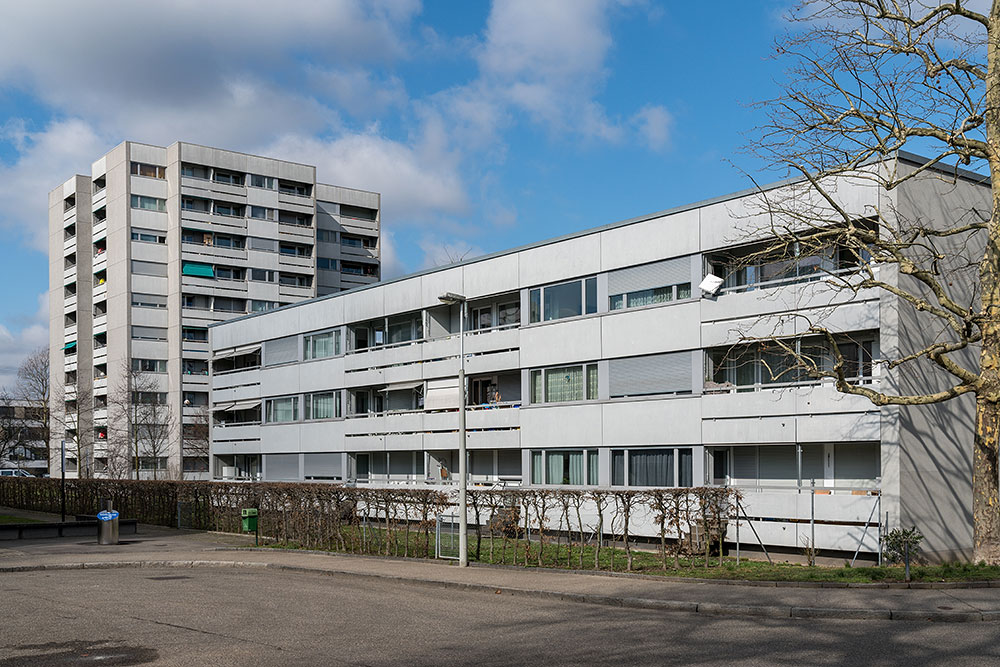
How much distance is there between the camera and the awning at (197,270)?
3056 inches

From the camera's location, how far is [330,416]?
1706 inches

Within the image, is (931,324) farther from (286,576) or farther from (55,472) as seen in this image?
(55,472)

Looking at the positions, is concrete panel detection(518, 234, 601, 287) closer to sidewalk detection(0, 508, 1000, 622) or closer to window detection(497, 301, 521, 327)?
window detection(497, 301, 521, 327)

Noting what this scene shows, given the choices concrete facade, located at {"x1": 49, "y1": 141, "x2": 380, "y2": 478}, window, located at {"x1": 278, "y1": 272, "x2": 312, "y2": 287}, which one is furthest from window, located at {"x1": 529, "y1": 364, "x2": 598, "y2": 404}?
window, located at {"x1": 278, "y1": 272, "x2": 312, "y2": 287}

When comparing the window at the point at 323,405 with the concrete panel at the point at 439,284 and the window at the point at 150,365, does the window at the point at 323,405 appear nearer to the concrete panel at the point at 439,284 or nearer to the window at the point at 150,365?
the concrete panel at the point at 439,284

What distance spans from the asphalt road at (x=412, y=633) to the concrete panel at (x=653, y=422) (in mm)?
10855

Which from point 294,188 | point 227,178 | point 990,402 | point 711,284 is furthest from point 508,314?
point 294,188

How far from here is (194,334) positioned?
77875mm

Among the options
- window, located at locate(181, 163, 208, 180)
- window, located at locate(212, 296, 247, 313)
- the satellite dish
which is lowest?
the satellite dish

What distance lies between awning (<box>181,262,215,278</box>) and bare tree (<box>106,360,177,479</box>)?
8.29 meters

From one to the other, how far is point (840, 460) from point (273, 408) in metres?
29.6

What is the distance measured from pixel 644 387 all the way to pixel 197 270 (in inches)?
2229

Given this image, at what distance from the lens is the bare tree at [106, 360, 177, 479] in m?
74.1

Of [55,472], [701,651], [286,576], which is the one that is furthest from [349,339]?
[55,472]
